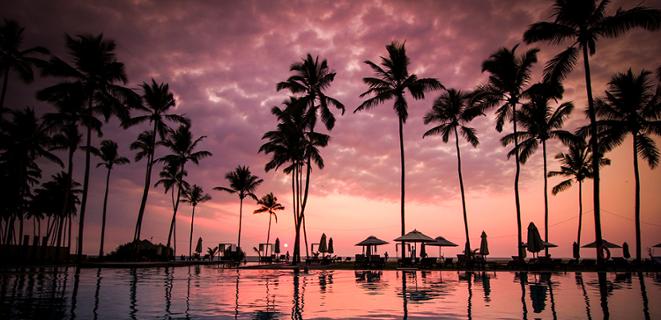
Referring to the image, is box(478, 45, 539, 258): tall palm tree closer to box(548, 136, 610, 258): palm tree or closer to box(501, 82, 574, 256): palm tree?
box(501, 82, 574, 256): palm tree

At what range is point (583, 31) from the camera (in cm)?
2225

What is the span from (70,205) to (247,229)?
34932 millimetres

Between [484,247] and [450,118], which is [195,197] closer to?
[450,118]

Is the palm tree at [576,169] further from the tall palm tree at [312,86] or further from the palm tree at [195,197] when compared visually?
the palm tree at [195,197]

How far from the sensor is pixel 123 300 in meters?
9.72

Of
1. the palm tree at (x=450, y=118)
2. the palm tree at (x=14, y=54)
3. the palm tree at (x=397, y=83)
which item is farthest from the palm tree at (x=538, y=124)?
the palm tree at (x=14, y=54)

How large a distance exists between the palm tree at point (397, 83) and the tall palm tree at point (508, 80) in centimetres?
376

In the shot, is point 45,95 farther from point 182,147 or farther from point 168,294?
point 168,294

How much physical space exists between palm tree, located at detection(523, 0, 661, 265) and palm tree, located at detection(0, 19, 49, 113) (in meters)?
33.6

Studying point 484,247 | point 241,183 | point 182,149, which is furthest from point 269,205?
point 484,247

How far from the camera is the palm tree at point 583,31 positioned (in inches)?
838

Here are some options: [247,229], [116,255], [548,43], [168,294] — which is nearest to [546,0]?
[548,43]

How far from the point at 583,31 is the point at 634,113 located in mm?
10561

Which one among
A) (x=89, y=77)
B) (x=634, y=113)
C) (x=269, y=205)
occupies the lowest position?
(x=269, y=205)
